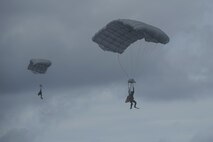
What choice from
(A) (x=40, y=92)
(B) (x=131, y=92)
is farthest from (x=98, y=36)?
(A) (x=40, y=92)

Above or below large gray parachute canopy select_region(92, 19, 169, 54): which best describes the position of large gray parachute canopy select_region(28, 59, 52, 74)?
above

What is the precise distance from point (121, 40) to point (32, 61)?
19318 millimetres

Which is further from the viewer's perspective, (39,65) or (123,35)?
(39,65)

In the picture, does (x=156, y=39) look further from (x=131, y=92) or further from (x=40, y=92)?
(x=40, y=92)

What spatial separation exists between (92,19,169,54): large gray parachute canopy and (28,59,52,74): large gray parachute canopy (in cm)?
1757

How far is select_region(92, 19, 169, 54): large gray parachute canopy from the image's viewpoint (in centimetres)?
8738

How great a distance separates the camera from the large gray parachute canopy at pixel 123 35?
87.4m

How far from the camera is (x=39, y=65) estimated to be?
4250 inches

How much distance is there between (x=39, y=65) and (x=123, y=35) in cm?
2014

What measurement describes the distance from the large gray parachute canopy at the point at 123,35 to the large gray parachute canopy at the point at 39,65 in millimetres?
17571

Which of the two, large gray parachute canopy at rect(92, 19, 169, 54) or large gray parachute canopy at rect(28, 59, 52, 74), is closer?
large gray parachute canopy at rect(92, 19, 169, 54)

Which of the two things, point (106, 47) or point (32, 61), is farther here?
point (32, 61)

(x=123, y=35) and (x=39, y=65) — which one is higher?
(x=39, y=65)

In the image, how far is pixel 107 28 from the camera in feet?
294
